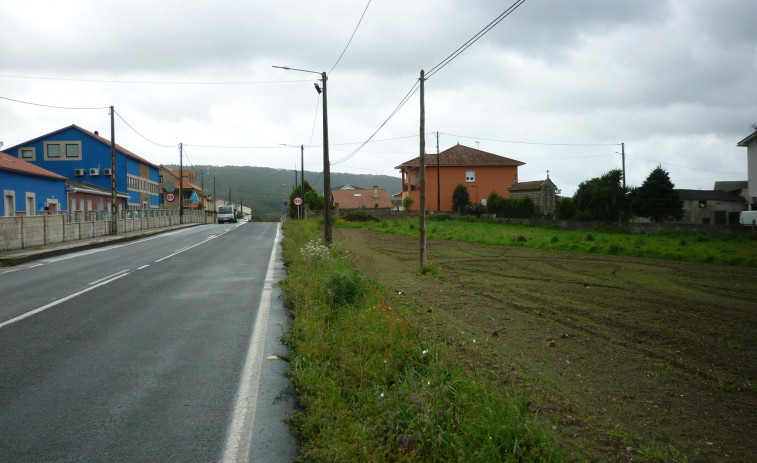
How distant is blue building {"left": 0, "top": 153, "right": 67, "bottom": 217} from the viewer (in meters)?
33.5

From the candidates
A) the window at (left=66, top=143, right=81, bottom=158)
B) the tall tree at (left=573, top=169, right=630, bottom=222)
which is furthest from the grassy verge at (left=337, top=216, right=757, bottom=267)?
the window at (left=66, top=143, right=81, bottom=158)

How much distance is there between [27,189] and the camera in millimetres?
36906

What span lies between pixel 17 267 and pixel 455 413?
17.3 m

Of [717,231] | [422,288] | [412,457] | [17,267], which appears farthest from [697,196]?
[412,457]

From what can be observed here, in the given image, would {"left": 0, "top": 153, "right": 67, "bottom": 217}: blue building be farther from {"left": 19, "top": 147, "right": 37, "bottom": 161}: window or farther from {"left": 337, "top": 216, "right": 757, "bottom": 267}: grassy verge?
{"left": 337, "top": 216, "right": 757, "bottom": 267}: grassy verge

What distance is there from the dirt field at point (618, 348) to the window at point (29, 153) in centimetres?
6107

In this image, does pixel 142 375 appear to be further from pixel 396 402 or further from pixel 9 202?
pixel 9 202

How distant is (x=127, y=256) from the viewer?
20891 millimetres

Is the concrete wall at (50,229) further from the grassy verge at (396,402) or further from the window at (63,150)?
the window at (63,150)

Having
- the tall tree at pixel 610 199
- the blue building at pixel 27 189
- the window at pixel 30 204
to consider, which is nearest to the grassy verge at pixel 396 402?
the blue building at pixel 27 189

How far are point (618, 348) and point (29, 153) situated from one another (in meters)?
70.1

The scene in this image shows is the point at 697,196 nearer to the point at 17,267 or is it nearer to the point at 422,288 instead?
the point at 422,288

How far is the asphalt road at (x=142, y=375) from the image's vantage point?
426 centimetres

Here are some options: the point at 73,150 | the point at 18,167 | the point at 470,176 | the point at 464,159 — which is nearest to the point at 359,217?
the point at 470,176
